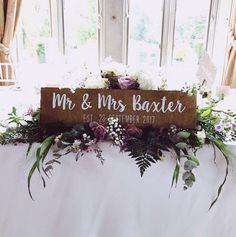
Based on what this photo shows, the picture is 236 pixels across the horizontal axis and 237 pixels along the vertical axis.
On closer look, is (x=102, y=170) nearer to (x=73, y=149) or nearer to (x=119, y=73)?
(x=73, y=149)

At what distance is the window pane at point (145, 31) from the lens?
3840mm

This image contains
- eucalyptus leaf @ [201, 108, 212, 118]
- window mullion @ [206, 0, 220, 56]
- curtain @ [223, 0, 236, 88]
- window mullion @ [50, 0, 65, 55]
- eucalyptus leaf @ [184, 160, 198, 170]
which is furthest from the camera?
window mullion @ [50, 0, 65, 55]

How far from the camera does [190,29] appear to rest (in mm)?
3922

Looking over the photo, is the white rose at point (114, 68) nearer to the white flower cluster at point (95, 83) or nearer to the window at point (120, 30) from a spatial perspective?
the white flower cluster at point (95, 83)

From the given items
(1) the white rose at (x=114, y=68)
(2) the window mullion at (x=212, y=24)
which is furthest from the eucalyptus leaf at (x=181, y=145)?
(2) the window mullion at (x=212, y=24)

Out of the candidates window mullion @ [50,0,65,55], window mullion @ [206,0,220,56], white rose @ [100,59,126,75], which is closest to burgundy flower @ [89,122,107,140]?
white rose @ [100,59,126,75]

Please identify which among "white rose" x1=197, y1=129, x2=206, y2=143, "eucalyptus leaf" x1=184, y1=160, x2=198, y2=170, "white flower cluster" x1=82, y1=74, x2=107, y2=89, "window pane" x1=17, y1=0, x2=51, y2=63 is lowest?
"eucalyptus leaf" x1=184, y1=160, x2=198, y2=170

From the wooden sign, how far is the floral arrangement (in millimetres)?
A: 29

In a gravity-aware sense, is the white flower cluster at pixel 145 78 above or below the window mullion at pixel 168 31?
below

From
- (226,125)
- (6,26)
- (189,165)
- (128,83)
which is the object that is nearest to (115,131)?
(128,83)

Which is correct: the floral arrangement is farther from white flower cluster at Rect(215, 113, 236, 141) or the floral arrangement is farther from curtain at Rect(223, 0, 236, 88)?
curtain at Rect(223, 0, 236, 88)

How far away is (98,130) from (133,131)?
129mm

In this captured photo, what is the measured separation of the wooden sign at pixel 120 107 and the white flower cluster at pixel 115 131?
0.03 meters

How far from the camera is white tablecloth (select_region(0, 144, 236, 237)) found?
1.04 m
